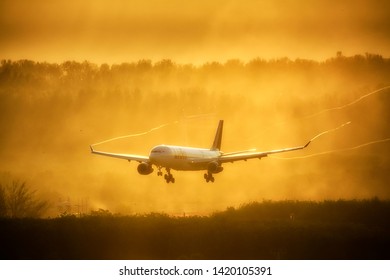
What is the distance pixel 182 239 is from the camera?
17350 cm

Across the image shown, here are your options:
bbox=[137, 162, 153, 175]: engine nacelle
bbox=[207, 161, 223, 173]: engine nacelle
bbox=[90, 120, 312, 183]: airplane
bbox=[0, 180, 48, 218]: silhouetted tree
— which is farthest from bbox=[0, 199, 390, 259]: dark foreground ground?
bbox=[137, 162, 153, 175]: engine nacelle

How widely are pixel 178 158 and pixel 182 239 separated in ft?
73.2

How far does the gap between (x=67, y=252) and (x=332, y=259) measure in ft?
95.4

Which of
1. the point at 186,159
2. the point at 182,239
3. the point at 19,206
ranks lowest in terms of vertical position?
the point at 182,239

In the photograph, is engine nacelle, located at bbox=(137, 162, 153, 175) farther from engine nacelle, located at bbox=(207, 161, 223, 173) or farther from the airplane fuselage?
engine nacelle, located at bbox=(207, 161, 223, 173)

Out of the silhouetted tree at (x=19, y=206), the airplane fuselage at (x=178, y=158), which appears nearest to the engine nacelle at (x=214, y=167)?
the airplane fuselage at (x=178, y=158)

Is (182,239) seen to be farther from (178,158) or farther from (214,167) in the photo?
(214,167)

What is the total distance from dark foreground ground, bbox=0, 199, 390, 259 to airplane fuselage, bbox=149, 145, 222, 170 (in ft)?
52.7

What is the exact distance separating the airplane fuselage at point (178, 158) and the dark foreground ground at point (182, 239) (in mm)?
16055

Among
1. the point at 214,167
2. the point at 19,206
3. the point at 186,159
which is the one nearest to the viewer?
the point at 214,167

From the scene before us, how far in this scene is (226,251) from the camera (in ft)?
566

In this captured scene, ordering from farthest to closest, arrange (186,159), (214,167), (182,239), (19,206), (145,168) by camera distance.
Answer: (145,168) → (19,206) → (186,159) → (214,167) → (182,239)

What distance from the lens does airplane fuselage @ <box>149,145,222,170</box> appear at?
194m

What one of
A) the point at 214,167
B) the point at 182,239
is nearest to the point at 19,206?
the point at 214,167
